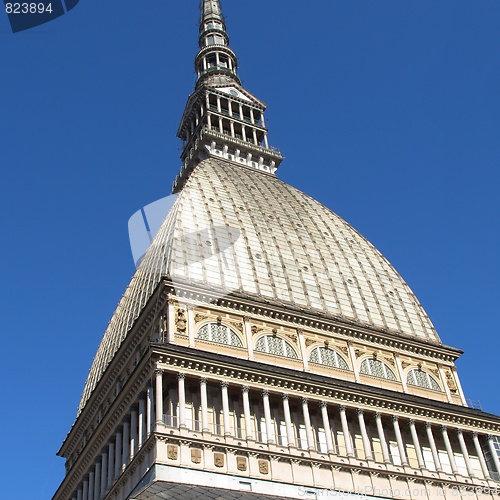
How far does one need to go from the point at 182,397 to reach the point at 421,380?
18.3m

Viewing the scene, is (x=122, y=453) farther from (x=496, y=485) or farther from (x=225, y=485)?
(x=496, y=485)

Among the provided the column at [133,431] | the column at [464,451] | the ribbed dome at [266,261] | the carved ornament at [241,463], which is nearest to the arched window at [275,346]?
the ribbed dome at [266,261]

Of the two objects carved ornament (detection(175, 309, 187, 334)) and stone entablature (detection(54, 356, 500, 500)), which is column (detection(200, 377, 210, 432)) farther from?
carved ornament (detection(175, 309, 187, 334))

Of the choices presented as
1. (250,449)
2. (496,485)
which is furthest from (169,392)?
(496,485)

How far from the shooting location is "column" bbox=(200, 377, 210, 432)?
38.9m

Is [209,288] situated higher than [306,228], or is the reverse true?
[306,228]

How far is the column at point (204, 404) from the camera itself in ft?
128

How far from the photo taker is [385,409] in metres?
45.2

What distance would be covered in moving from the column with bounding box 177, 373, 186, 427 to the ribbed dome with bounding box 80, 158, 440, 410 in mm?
8026

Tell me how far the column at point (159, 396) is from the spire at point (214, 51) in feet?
159

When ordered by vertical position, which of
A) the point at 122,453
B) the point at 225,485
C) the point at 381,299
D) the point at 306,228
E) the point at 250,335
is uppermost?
the point at 306,228

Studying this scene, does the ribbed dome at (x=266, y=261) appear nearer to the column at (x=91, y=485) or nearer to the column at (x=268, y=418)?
the column at (x=268, y=418)

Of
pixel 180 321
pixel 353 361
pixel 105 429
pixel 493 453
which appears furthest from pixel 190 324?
pixel 493 453

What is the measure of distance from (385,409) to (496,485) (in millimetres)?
7727
